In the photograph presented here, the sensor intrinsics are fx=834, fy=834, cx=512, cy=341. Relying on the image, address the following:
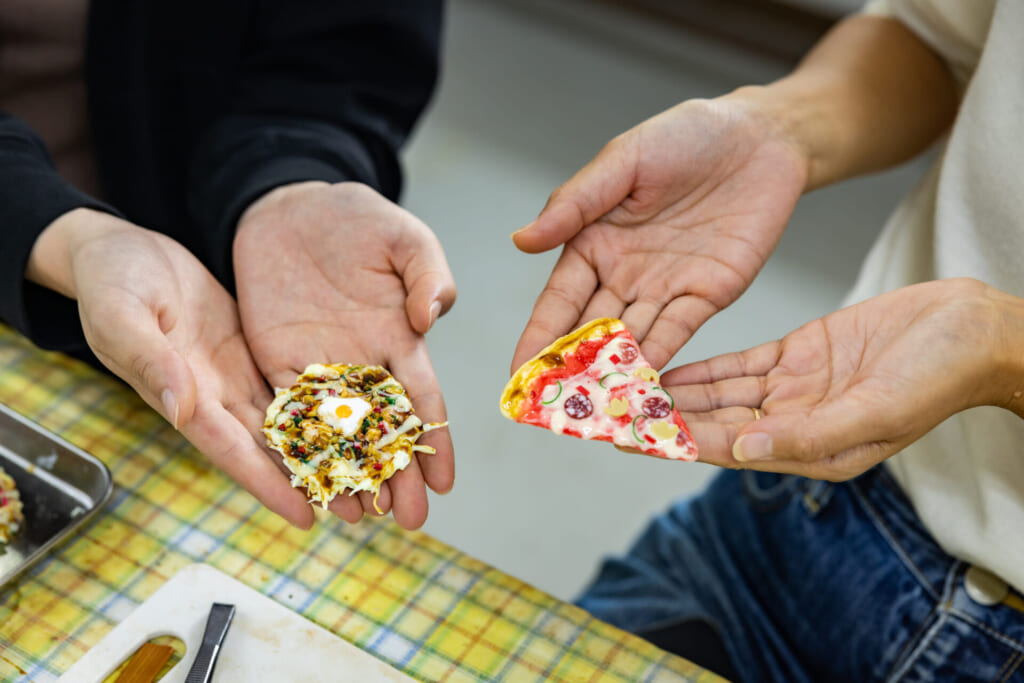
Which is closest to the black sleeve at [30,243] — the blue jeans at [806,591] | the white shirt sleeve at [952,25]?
the blue jeans at [806,591]

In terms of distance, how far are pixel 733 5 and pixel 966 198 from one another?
7.45 feet

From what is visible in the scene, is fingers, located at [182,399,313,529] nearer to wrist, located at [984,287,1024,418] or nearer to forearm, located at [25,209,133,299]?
forearm, located at [25,209,133,299]

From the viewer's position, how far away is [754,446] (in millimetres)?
802

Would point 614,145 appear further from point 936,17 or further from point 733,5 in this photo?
point 733,5

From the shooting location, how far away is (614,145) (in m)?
1.03

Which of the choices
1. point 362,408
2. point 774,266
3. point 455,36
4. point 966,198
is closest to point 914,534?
point 966,198

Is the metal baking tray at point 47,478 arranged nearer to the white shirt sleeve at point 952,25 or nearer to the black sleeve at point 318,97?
the black sleeve at point 318,97

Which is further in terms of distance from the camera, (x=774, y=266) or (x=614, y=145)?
(x=774, y=266)

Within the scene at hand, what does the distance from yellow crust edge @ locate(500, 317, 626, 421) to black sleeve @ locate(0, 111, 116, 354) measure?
57 cm

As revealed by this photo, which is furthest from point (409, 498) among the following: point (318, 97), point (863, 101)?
point (863, 101)

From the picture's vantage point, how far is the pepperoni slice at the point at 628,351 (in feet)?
3.24

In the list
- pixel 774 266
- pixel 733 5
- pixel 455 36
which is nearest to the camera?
pixel 774 266

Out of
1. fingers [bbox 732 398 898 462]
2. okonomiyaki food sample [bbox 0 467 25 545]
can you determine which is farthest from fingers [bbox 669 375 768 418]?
okonomiyaki food sample [bbox 0 467 25 545]

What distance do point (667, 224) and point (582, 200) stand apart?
14 cm
